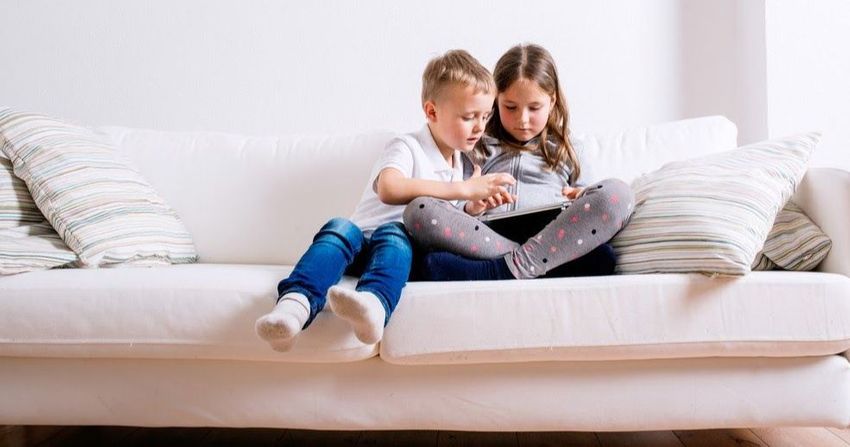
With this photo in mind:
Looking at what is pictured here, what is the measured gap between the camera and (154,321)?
54.5 inches

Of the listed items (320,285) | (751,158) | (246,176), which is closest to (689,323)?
(751,158)

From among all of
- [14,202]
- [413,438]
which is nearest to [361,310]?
[413,438]

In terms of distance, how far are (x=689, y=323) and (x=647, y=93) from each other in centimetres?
133

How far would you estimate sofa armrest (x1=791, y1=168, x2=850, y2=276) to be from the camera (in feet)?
4.69

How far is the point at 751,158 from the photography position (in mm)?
1543

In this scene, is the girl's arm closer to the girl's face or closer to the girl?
the girl

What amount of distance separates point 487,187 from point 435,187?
11 cm

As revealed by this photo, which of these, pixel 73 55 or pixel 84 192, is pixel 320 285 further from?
pixel 73 55

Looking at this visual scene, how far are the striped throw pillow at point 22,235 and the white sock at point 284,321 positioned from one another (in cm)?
63

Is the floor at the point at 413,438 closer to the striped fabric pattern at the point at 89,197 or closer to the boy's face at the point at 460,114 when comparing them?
the striped fabric pattern at the point at 89,197

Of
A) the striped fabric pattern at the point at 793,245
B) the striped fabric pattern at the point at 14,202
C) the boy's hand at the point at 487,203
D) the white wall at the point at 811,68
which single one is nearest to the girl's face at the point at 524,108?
the boy's hand at the point at 487,203

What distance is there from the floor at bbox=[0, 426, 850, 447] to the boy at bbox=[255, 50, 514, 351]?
→ 41 cm

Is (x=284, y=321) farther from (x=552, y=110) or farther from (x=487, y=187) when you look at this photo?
(x=552, y=110)

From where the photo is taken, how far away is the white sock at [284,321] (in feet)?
3.86
